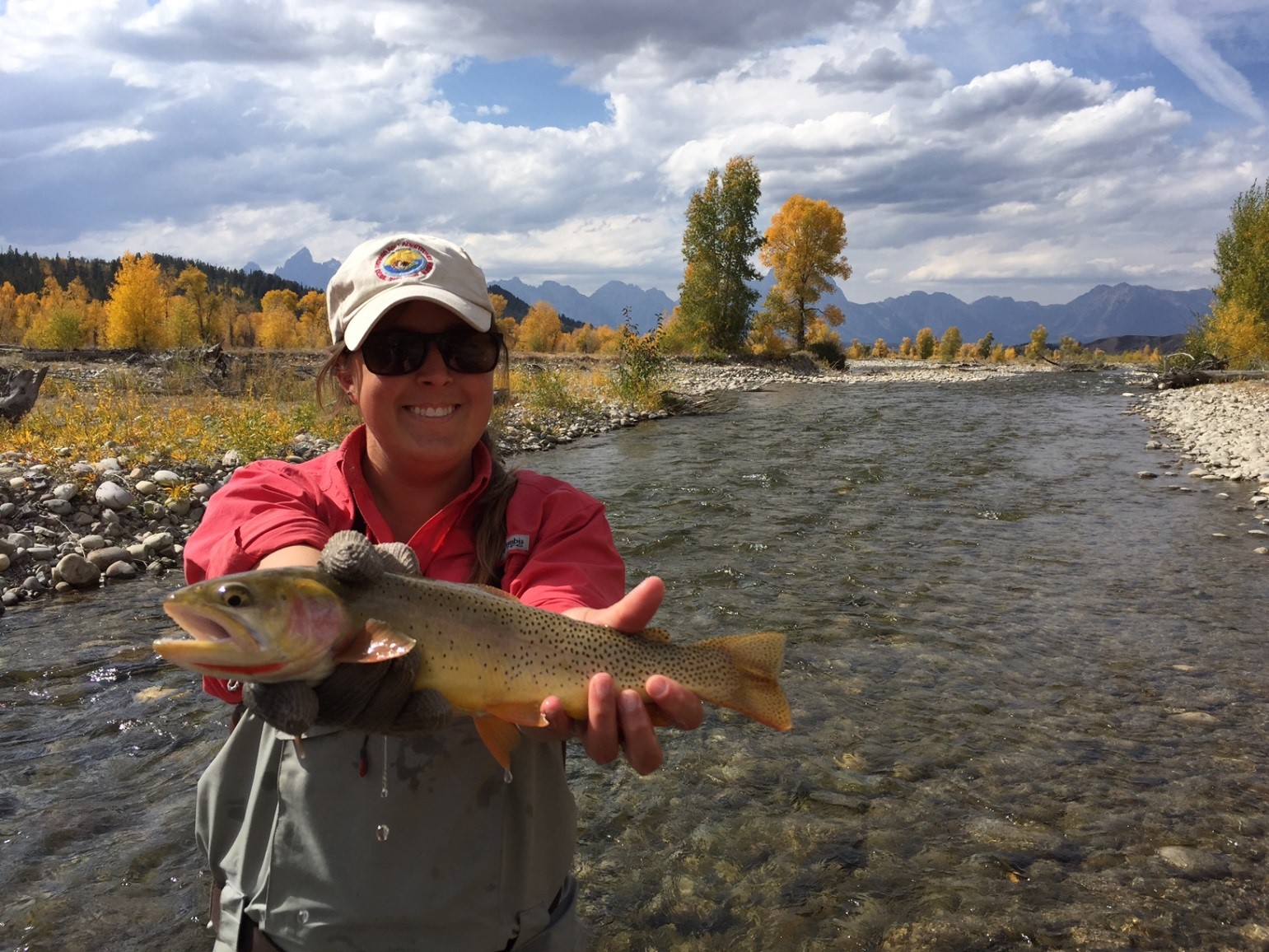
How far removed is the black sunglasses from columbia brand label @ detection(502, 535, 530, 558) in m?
0.59

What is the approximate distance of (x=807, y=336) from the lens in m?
61.2

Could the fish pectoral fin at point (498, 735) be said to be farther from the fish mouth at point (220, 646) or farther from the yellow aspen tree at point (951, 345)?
the yellow aspen tree at point (951, 345)

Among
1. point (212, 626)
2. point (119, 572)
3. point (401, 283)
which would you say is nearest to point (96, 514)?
point (119, 572)

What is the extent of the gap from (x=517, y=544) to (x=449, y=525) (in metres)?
0.27

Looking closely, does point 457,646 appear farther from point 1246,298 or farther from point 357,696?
point 1246,298

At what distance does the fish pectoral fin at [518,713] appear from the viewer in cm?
219

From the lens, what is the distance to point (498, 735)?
7.13 ft

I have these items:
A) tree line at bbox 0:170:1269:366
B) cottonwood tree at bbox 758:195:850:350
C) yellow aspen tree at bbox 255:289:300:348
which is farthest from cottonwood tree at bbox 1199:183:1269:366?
yellow aspen tree at bbox 255:289:300:348

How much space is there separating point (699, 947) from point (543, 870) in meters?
1.81

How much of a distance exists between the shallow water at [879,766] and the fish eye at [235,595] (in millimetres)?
2886

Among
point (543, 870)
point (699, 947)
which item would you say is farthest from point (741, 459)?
point (543, 870)

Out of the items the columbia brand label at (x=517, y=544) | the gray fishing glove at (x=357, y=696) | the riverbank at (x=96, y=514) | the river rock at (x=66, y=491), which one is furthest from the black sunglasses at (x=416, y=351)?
the river rock at (x=66, y=491)

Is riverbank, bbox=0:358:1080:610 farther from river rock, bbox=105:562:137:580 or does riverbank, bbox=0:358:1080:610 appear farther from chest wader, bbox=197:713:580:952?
chest wader, bbox=197:713:580:952

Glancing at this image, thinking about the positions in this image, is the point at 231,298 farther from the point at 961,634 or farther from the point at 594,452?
the point at 961,634
